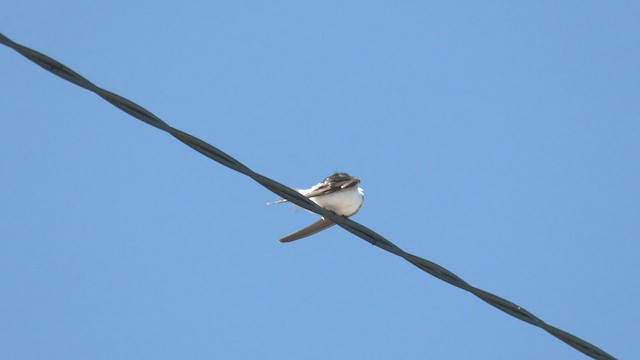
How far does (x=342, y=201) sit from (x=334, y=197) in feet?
0.32

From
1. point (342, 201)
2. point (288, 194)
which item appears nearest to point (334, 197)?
point (342, 201)

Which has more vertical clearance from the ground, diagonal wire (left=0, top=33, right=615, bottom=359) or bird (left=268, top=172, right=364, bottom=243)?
bird (left=268, top=172, right=364, bottom=243)

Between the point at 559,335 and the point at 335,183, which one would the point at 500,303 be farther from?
the point at 335,183

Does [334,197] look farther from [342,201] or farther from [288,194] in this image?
[288,194]

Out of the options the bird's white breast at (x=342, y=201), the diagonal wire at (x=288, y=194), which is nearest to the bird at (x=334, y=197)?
the bird's white breast at (x=342, y=201)

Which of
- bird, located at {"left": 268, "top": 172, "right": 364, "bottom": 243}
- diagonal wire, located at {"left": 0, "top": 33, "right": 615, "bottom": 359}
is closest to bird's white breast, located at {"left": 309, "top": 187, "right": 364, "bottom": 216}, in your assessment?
bird, located at {"left": 268, "top": 172, "right": 364, "bottom": 243}

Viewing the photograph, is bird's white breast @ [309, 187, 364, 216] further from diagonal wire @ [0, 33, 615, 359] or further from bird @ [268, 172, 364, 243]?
diagonal wire @ [0, 33, 615, 359]

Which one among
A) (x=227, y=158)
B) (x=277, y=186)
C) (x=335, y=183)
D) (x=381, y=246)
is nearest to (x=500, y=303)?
(x=381, y=246)

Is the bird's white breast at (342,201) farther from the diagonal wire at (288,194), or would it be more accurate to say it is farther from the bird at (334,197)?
the diagonal wire at (288,194)

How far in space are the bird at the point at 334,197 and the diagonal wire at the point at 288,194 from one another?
13.3 feet

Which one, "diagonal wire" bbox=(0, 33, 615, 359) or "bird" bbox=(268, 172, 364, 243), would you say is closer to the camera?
"diagonal wire" bbox=(0, 33, 615, 359)

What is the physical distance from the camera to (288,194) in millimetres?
5379

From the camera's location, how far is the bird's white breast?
973 centimetres

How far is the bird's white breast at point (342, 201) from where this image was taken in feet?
31.9
